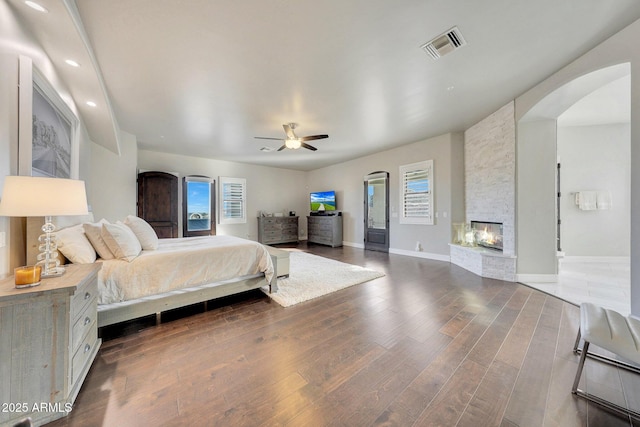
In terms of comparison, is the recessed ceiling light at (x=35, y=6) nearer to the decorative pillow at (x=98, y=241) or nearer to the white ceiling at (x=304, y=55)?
the white ceiling at (x=304, y=55)

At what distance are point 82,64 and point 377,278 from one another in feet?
15.2

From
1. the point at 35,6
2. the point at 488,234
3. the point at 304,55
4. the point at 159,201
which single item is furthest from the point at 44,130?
the point at 488,234

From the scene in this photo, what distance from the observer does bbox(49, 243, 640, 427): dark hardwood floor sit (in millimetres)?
1323

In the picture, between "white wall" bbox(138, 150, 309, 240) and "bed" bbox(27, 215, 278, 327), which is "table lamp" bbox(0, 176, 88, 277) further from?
"white wall" bbox(138, 150, 309, 240)

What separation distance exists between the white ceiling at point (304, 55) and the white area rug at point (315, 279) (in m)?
2.86

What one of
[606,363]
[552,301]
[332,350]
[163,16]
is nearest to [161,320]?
[332,350]

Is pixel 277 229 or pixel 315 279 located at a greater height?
pixel 277 229

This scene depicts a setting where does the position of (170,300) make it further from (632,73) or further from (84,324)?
(632,73)

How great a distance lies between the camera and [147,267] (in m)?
2.28

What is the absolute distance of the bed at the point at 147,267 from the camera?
2086 mm

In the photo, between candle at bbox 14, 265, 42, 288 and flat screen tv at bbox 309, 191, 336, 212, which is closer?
candle at bbox 14, 265, 42, 288

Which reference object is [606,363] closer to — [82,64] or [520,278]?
[520,278]

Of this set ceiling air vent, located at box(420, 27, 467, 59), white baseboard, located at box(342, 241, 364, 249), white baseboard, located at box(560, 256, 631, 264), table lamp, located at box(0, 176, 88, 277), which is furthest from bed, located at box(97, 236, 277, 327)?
white baseboard, located at box(560, 256, 631, 264)

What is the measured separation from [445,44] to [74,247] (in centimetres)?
399
